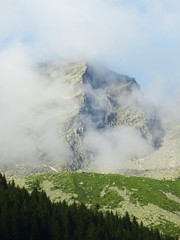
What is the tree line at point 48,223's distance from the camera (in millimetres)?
122375

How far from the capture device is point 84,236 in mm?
134125

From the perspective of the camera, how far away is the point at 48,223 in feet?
428

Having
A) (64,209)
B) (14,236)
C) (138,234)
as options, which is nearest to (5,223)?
(14,236)

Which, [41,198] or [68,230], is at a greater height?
[41,198]

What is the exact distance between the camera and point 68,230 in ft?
436

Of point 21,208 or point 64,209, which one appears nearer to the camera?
point 21,208

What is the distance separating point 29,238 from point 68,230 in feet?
42.9

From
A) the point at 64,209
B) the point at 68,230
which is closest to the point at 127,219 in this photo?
the point at 64,209

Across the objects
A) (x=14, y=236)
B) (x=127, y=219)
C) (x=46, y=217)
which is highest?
(x=127, y=219)

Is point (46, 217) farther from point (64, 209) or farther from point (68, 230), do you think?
point (64, 209)

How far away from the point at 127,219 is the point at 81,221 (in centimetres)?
4173

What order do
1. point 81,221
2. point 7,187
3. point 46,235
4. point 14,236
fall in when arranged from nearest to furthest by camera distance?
point 14,236 < point 46,235 < point 81,221 < point 7,187

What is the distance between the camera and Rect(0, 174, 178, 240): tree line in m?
122

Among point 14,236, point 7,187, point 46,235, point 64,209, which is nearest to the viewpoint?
point 14,236
